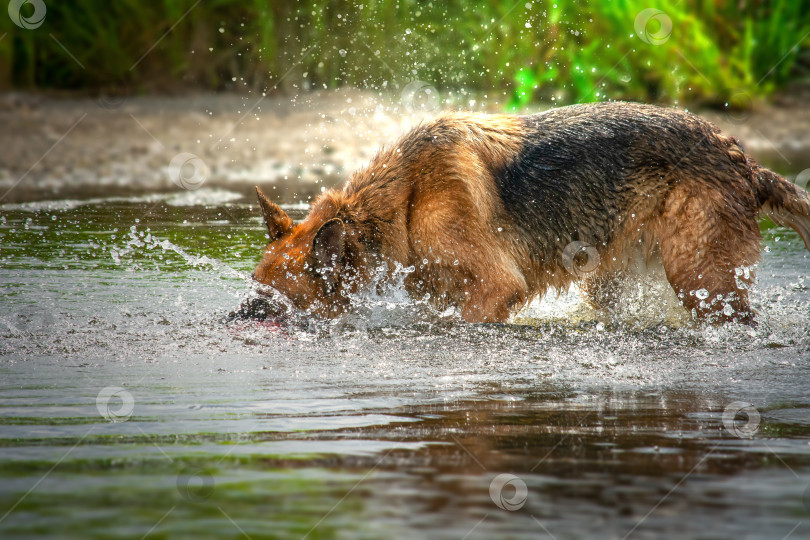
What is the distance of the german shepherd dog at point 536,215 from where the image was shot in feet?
17.4

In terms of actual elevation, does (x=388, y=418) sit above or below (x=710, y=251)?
above

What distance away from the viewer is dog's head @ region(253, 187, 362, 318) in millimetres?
5227

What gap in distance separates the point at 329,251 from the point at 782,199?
2640 mm

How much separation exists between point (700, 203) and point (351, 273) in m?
1.96

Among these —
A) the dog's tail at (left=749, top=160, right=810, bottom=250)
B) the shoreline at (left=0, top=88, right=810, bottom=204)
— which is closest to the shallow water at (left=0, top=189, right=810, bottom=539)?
the dog's tail at (left=749, top=160, right=810, bottom=250)

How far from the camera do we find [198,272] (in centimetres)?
671

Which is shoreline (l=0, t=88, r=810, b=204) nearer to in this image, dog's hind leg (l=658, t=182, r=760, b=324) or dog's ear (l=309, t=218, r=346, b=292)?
dog's ear (l=309, t=218, r=346, b=292)

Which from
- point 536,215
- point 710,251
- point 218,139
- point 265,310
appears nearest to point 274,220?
point 265,310

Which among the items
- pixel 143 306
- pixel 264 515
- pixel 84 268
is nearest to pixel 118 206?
pixel 84 268

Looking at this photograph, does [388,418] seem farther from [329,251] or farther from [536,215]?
[536,215]

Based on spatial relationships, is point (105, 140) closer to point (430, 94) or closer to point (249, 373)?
point (430, 94)

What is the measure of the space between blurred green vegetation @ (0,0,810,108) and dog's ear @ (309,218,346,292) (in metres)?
8.20

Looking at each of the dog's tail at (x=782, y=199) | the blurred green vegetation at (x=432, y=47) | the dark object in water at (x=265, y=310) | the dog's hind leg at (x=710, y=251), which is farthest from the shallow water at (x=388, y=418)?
the blurred green vegetation at (x=432, y=47)

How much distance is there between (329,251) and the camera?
17.2ft
